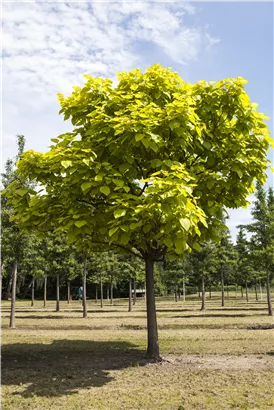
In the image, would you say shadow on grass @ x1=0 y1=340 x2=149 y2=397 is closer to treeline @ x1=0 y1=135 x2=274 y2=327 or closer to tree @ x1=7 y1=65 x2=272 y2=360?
tree @ x1=7 y1=65 x2=272 y2=360

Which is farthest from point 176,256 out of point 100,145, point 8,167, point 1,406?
point 8,167

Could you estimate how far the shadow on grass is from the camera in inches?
325

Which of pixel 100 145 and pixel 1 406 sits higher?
pixel 100 145

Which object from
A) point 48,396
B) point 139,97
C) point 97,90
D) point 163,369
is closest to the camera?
point 48,396

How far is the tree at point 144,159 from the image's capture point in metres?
8.20

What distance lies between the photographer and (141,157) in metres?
10.5

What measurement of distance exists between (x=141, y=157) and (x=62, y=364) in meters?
6.61

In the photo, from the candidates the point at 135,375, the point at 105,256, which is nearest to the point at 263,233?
the point at 105,256

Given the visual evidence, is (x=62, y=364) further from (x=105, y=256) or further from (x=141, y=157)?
(x=105, y=256)

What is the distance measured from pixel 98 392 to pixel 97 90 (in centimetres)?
807

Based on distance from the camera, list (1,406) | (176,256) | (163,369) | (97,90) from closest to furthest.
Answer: (1,406), (163,369), (97,90), (176,256)

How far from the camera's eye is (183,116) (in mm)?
8250

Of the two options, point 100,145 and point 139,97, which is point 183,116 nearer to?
point 139,97

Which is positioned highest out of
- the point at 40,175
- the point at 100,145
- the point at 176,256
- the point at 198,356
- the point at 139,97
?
the point at 139,97
